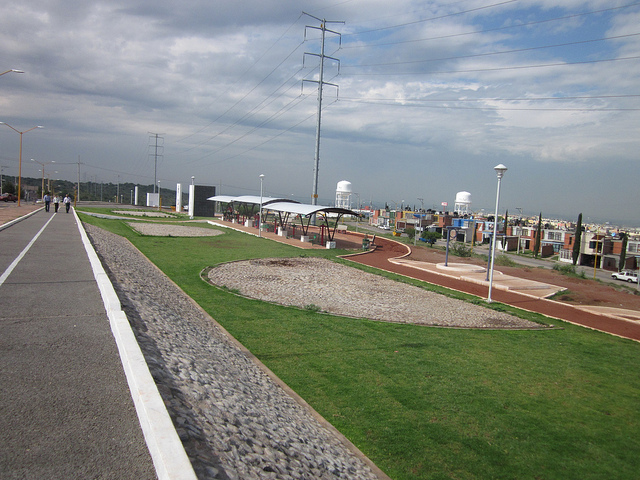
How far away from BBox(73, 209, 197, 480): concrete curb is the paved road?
0.09m

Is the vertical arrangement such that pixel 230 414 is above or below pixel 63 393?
below

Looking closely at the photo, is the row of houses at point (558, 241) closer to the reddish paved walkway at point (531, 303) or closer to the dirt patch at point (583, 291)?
the dirt patch at point (583, 291)

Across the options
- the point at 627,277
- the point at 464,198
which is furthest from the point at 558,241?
the point at 627,277

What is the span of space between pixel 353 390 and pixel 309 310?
204 inches

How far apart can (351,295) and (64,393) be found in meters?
11.1

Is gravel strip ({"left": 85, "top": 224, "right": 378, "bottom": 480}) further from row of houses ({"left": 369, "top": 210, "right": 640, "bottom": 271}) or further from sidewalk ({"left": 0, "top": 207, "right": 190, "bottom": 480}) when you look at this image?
row of houses ({"left": 369, "top": 210, "right": 640, "bottom": 271})

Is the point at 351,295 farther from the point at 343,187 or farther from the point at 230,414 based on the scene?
the point at 343,187

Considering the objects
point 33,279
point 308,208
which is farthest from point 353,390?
point 308,208

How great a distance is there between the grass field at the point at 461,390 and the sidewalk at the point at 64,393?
313 centimetres

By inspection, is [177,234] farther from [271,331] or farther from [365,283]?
[271,331]

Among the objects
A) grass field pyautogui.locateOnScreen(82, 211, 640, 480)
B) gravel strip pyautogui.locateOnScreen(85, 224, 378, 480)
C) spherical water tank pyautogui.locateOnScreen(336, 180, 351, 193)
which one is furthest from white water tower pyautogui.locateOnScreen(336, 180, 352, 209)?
gravel strip pyautogui.locateOnScreen(85, 224, 378, 480)

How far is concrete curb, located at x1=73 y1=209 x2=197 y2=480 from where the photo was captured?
3.34m

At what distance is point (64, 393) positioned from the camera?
15.0ft

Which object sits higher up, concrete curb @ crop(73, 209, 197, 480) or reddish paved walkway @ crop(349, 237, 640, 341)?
concrete curb @ crop(73, 209, 197, 480)
